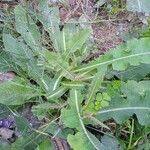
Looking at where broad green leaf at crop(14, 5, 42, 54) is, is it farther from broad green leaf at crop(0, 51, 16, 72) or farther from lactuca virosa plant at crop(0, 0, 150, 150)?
broad green leaf at crop(0, 51, 16, 72)

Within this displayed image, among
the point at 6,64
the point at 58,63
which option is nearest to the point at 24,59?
the point at 6,64

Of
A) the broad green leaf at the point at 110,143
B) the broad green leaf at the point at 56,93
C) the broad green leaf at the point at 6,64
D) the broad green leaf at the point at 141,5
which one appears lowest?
the broad green leaf at the point at 110,143

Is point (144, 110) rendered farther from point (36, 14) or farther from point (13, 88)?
point (36, 14)

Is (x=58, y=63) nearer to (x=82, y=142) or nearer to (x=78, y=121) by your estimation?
(x=78, y=121)

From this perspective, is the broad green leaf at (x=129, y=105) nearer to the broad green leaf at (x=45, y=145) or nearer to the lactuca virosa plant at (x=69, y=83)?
the lactuca virosa plant at (x=69, y=83)

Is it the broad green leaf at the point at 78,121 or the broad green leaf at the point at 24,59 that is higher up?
the broad green leaf at the point at 24,59

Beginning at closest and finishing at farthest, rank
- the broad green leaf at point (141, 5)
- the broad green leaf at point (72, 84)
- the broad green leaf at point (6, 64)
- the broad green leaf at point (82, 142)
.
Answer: the broad green leaf at point (82, 142), the broad green leaf at point (72, 84), the broad green leaf at point (6, 64), the broad green leaf at point (141, 5)

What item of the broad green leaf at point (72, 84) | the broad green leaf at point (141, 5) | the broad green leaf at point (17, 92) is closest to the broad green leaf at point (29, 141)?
the broad green leaf at point (17, 92)
